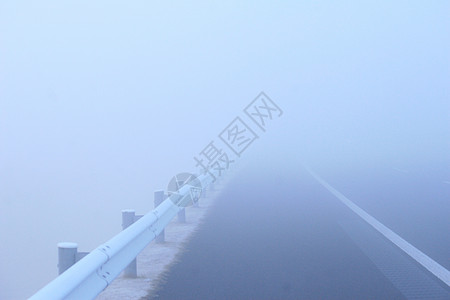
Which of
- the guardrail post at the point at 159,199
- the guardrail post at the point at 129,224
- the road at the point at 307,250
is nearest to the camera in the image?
the road at the point at 307,250

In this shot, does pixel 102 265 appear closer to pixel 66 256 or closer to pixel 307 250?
pixel 66 256

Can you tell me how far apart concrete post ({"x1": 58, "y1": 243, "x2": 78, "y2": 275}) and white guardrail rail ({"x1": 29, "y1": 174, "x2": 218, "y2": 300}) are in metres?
0.15

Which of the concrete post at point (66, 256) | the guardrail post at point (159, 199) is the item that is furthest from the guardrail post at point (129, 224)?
the guardrail post at point (159, 199)

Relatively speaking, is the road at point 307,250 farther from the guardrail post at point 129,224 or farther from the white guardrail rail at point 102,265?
the white guardrail rail at point 102,265

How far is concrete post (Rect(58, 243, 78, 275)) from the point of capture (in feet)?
18.8

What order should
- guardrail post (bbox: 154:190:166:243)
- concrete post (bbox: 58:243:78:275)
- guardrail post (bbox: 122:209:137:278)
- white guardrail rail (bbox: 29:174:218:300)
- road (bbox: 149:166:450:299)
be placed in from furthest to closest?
guardrail post (bbox: 154:190:166:243), guardrail post (bbox: 122:209:137:278), road (bbox: 149:166:450:299), concrete post (bbox: 58:243:78:275), white guardrail rail (bbox: 29:174:218:300)

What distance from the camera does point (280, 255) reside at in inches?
390

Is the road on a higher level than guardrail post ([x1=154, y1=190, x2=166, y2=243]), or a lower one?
lower

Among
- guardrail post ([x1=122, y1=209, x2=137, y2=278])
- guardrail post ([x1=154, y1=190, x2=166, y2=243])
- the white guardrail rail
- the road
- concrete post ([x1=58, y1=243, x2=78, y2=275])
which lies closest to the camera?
the white guardrail rail

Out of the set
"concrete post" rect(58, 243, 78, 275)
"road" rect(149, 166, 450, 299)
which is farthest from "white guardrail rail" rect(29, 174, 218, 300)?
"road" rect(149, 166, 450, 299)

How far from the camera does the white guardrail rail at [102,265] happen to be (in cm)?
475

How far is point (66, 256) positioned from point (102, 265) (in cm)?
31

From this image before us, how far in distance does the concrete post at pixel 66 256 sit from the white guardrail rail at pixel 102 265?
147mm

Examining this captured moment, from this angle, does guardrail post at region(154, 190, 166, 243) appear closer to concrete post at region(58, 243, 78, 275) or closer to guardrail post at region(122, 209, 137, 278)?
guardrail post at region(122, 209, 137, 278)
